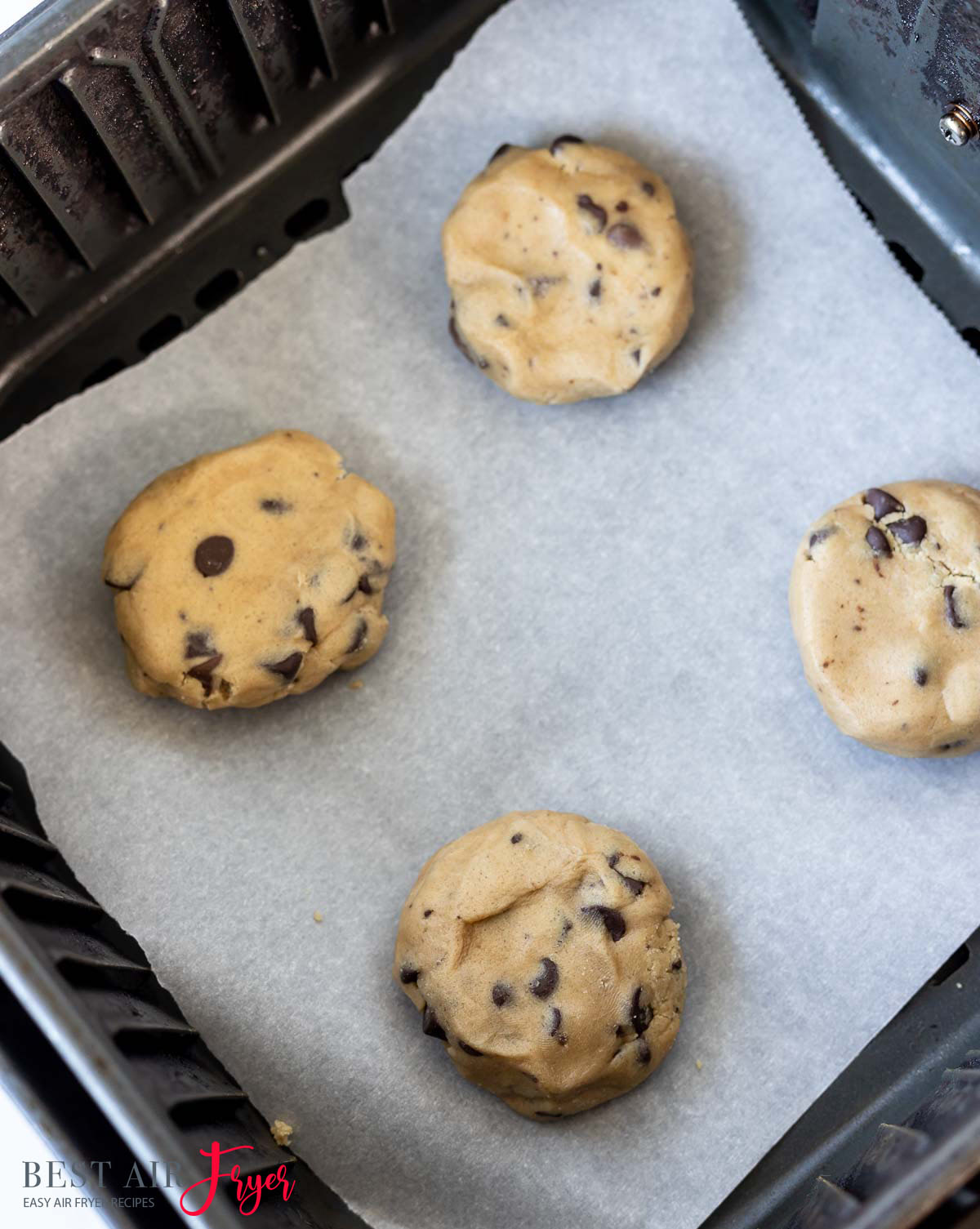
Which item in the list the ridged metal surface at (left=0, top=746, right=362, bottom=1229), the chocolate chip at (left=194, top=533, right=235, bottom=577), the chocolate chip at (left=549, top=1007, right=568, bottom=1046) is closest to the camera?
the ridged metal surface at (left=0, top=746, right=362, bottom=1229)

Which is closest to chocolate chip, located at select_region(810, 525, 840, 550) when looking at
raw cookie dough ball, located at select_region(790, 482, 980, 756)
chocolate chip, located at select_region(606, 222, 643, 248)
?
raw cookie dough ball, located at select_region(790, 482, 980, 756)

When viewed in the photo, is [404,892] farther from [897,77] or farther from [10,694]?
[897,77]

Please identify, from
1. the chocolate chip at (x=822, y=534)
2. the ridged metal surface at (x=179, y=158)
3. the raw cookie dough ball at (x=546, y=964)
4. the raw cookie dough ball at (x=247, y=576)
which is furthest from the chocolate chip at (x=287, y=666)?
the chocolate chip at (x=822, y=534)

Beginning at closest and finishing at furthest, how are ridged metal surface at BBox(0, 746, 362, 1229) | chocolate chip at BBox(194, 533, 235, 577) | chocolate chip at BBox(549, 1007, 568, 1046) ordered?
ridged metal surface at BBox(0, 746, 362, 1229)
chocolate chip at BBox(549, 1007, 568, 1046)
chocolate chip at BBox(194, 533, 235, 577)

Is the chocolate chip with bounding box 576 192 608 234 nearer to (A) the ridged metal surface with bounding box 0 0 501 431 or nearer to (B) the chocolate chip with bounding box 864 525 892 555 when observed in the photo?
(A) the ridged metal surface with bounding box 0 0 501 431

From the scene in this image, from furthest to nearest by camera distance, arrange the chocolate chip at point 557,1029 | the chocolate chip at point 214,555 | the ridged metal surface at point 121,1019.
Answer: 1. the chocolate chip at point 214,555
2. the chocolate chip at point 557,1029
3. the ridged metal surface at point 121,1019

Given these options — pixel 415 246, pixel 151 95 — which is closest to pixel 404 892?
pixel 415 246

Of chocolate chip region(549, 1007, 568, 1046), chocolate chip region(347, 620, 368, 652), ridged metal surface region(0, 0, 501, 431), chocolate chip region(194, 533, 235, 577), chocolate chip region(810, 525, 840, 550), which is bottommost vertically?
chocolate chip region(549, 1007, 568, 1046)

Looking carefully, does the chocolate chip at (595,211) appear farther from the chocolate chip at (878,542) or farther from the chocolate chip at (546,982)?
the chocolate chip at (546,982)
